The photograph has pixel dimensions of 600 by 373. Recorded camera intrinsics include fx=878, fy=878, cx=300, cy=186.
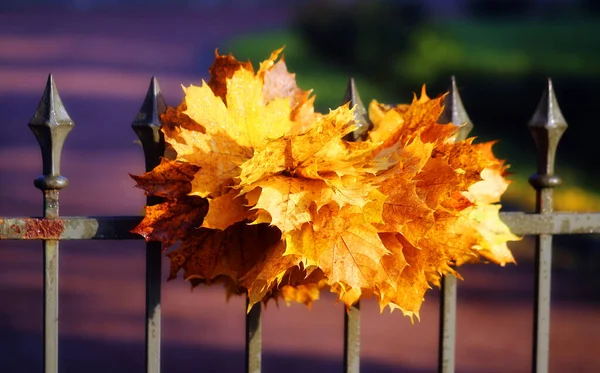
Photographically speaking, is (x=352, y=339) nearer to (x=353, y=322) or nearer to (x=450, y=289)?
(x=353, y=322)

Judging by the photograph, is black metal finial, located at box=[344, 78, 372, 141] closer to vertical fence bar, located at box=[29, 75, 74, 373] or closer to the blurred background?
vertical fence bar, located at box=[29, 75, 74, 373]

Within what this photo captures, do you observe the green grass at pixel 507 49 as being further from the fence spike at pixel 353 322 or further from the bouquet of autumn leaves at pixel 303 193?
the bouquet of autumn leaves at pixel 303 193

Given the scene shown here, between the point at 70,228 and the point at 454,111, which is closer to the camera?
the point at 70,228

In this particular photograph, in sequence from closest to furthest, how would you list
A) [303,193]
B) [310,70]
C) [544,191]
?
[303,193], [544,191], [310,70]

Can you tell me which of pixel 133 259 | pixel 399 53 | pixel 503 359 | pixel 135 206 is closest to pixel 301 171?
pixel 503 359

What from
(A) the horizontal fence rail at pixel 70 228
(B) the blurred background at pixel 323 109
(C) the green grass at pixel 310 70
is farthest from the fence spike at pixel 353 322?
(C) the green grass at pixel 310 70

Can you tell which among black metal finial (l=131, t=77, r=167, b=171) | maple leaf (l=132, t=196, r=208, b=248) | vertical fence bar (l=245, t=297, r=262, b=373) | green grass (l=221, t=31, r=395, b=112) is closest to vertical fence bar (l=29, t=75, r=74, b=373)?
black metal finial (l=131, t=77, r=167, b=171)

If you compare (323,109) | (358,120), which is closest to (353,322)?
(358,120)
